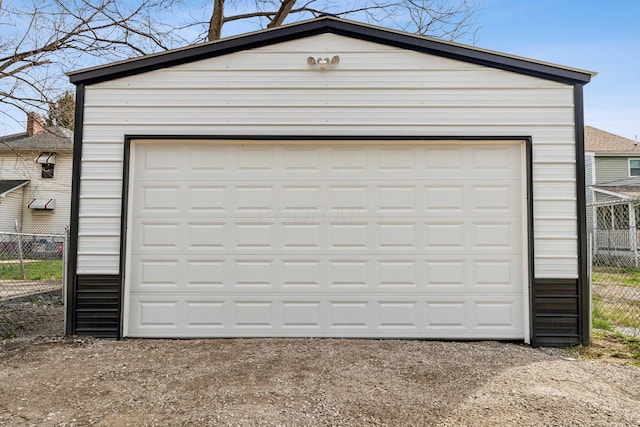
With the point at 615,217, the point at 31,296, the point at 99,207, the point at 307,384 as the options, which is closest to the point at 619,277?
the point at 615,217

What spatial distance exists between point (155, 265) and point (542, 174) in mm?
4569

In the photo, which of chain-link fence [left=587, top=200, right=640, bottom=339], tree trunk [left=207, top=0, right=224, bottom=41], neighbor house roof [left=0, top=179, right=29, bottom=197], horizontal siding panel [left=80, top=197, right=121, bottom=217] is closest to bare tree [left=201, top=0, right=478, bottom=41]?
tree trunk [left=207, top=0, right=224, bottom=41]

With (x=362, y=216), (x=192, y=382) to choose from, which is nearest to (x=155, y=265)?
(x=192, y=382)

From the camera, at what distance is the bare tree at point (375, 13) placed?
10.1m

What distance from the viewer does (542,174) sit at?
464 centimetres

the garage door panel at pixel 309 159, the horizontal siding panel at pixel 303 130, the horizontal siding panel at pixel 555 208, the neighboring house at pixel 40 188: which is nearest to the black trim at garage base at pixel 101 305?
the garage door panel at pixel 309 159

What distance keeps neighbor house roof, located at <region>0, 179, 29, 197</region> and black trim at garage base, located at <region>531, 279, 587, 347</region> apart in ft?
61.6

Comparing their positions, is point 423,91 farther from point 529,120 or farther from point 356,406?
point 356,406

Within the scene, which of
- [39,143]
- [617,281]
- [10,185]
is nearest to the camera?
[617,281]

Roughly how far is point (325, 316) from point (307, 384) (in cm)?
143

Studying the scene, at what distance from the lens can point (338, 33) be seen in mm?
4863

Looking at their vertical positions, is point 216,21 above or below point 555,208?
above

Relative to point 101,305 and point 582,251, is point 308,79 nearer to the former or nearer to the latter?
point 101,305

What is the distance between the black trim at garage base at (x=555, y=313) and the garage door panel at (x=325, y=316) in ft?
0.66
